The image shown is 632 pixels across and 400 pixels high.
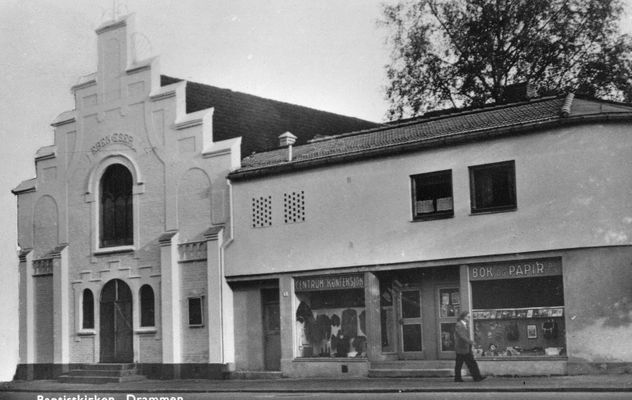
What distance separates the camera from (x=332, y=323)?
2830 centimetres

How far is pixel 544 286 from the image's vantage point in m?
24.1

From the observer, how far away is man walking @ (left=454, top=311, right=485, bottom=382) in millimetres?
23047

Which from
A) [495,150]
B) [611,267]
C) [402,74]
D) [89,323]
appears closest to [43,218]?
[89,323]

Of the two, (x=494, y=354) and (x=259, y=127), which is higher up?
(x=259, y=127)

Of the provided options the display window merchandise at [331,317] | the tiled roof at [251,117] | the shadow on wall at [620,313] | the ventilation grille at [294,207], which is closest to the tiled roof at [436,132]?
the ventilation grille at [294,207]

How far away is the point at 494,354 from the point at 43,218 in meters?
18.4

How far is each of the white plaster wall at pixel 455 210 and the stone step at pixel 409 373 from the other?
2.89m

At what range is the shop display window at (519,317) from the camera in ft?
78.2

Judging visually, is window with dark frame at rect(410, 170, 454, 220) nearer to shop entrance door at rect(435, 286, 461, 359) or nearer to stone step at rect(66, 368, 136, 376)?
shop entrance door at rect(435, 286, 461, 359)

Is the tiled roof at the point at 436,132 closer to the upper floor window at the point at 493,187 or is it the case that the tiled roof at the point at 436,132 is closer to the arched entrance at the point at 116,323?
the upper floor window at the point at 493,187

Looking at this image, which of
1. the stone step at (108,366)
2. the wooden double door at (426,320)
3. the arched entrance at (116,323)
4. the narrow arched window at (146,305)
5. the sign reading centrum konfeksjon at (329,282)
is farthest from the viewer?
the arched entrance at (116,323)

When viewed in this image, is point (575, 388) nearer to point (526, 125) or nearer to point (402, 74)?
point (526, 125)

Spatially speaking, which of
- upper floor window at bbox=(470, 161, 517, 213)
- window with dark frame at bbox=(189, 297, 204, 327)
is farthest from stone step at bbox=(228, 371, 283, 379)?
upper floor window at bbox=(470, 161, 517, 213)

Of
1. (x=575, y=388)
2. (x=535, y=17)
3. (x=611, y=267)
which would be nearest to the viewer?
(x=575, y=388)
